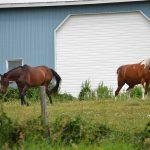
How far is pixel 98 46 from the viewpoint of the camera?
2945 cm

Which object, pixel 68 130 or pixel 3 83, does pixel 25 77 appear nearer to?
pixel 3 83

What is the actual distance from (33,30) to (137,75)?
746 centimetres

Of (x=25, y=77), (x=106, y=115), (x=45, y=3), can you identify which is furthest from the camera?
(x=45, y=3)

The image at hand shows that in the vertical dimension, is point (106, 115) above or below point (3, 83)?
below

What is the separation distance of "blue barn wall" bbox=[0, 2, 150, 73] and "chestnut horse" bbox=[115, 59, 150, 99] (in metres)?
5.76

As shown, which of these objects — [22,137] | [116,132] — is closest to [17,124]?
[22,137]

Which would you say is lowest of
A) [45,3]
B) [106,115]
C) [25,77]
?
[106,115]

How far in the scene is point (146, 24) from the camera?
95.1ft

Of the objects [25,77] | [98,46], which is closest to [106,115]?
[25,77]

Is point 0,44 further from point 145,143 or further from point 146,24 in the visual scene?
point 145,143

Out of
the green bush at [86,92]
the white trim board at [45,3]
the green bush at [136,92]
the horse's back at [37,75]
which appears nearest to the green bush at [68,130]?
the horse's back at [37,75]

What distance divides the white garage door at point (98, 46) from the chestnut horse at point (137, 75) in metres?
4.62

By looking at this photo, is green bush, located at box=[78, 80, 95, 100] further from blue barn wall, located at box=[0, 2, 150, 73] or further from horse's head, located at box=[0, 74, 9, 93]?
horse's head, located at box=[0, 74, 9, 93]

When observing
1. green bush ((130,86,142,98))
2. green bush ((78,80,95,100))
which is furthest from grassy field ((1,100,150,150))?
green bush ((78,80,95,100))
